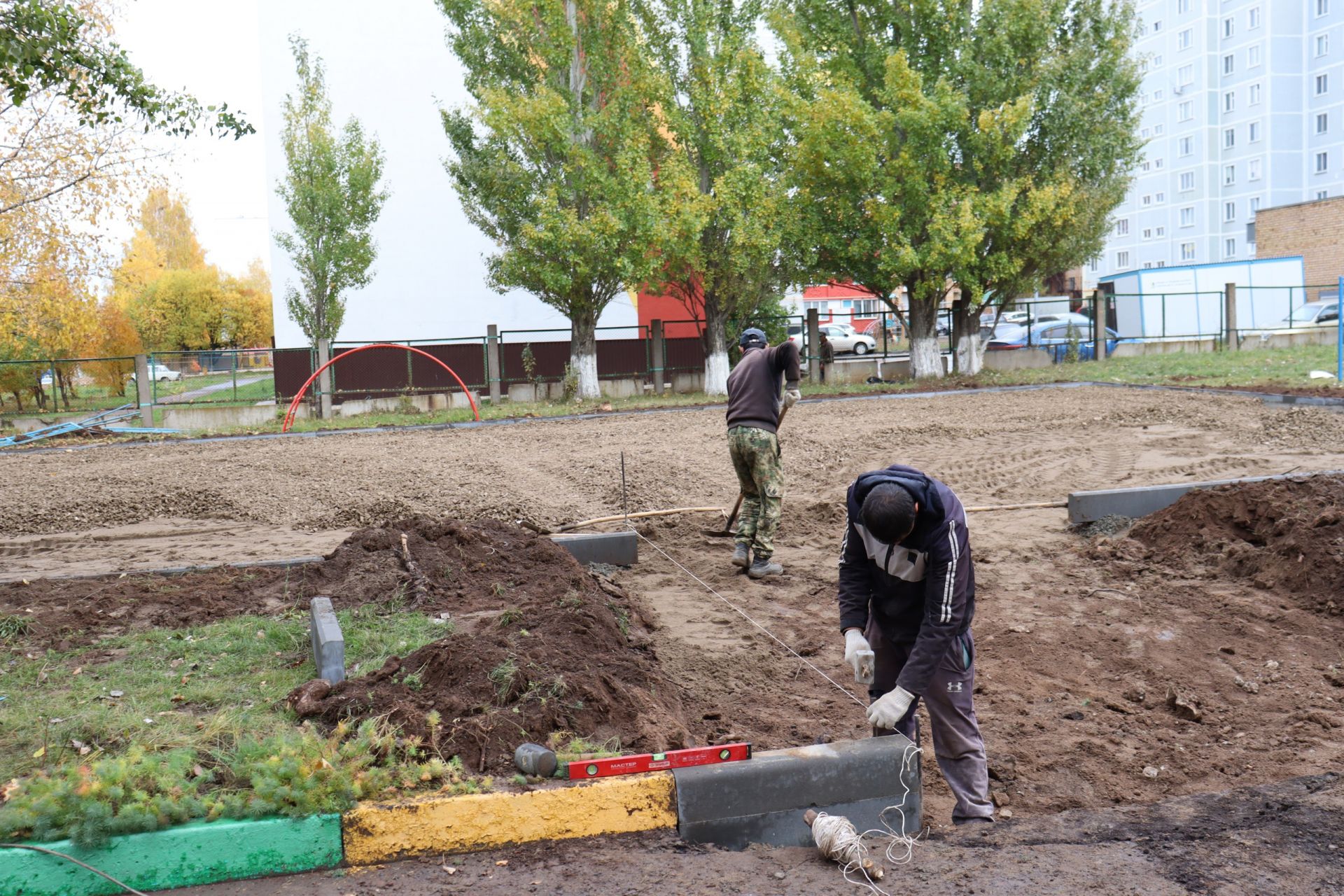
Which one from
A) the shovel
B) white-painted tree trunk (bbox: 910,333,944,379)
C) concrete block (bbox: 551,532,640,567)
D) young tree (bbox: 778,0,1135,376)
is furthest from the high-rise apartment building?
concrete block (bbox: 551,532,640,567)

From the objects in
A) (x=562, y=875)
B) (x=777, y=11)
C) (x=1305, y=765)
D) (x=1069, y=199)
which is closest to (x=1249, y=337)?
(x=1069, y=199)

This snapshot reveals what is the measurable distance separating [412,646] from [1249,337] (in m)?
30.9

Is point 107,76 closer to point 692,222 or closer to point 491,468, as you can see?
point 491,468

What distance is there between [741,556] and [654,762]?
4373 millimetres

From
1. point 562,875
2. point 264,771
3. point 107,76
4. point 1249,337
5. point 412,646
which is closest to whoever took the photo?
point 562,875

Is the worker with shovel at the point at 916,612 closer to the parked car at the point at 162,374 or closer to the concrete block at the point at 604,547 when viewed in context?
the concrete block at the point at 604,547

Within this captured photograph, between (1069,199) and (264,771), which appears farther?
(1069,199)

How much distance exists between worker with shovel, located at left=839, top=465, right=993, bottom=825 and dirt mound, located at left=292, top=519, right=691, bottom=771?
945 mm

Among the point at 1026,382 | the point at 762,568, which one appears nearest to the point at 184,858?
the point at 762,568

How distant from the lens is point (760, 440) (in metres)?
8.05

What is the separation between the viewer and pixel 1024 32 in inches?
877

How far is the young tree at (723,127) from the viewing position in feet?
74.1

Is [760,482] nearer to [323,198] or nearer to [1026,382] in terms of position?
[1026,382]

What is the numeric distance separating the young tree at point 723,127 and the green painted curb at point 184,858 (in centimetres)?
1960
